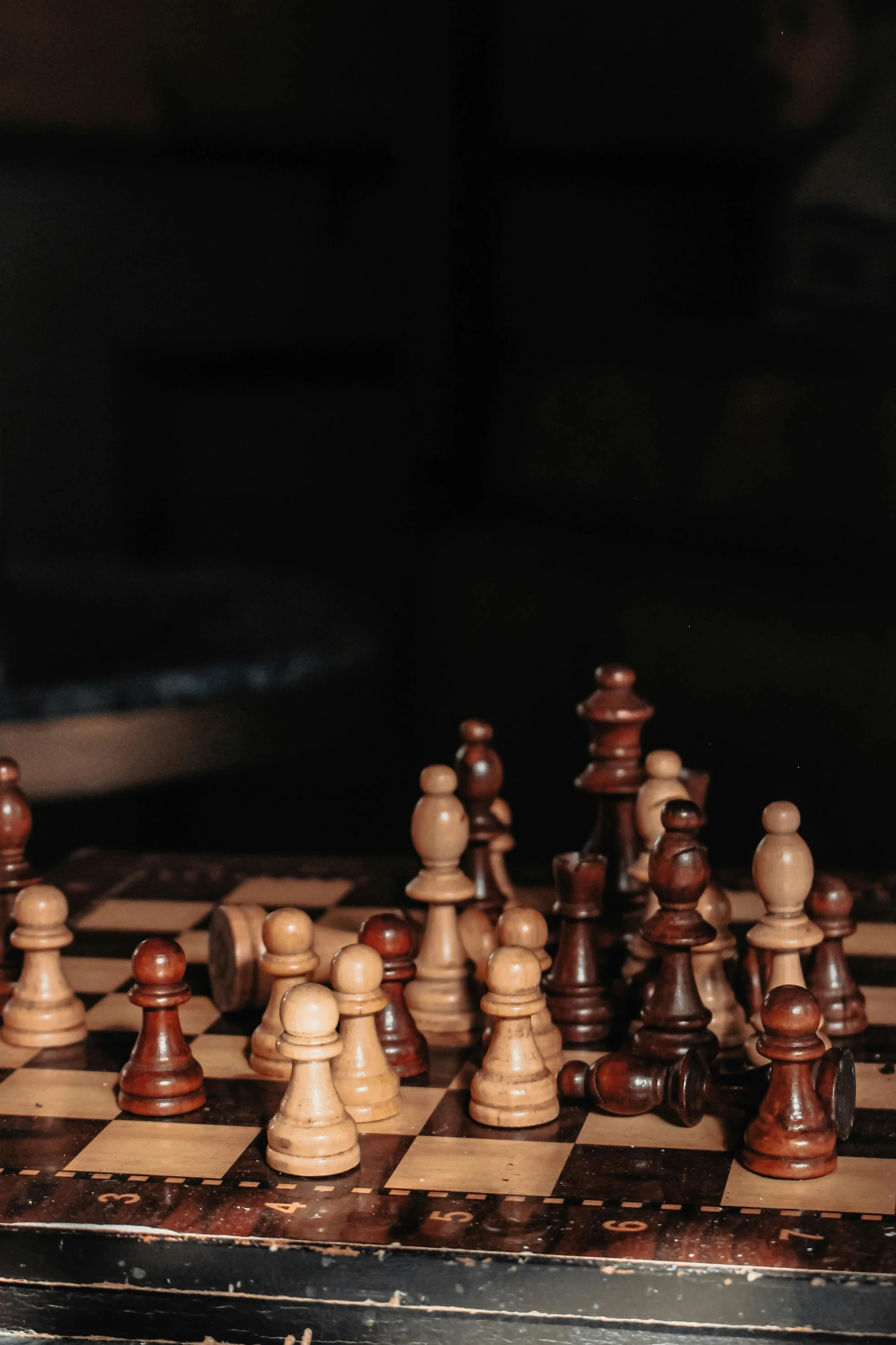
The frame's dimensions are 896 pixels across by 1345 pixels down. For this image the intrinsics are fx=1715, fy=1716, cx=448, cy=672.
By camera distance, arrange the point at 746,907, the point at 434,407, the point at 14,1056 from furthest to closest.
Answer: the point at 434,407, the point at 746,907, the point at 14,1056

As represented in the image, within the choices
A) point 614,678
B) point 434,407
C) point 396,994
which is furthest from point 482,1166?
point 434,407

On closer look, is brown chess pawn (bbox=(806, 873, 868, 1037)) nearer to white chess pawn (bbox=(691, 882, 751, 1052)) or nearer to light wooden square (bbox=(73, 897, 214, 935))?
white chess pawn (bbox=(691, 882, 751, 1052))

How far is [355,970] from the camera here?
1140 mm

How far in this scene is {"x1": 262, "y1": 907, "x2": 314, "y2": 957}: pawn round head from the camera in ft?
4.14

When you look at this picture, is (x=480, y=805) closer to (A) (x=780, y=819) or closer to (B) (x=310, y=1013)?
(A) (x=780, y=819)

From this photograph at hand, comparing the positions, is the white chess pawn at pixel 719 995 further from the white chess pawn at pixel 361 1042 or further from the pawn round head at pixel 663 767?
the white chess pawn at pixel 361 1042

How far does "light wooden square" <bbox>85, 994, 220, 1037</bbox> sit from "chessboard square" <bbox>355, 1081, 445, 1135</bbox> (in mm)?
231

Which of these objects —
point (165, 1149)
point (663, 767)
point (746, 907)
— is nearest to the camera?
point (165, 1149)

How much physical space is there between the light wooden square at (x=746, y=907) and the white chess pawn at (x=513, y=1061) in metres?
0.51

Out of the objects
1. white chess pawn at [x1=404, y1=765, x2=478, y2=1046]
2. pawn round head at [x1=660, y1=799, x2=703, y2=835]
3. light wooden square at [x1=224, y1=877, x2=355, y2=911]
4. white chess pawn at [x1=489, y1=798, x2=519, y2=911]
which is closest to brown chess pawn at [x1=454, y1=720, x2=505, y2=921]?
white chess pawn at [x1=489, y1=798, x2=519, y2=911]

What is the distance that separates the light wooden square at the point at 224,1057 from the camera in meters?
1.25

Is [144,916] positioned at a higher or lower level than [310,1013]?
lower

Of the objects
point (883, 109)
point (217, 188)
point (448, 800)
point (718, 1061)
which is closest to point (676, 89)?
point (883, 109)

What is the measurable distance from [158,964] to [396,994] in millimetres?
178
